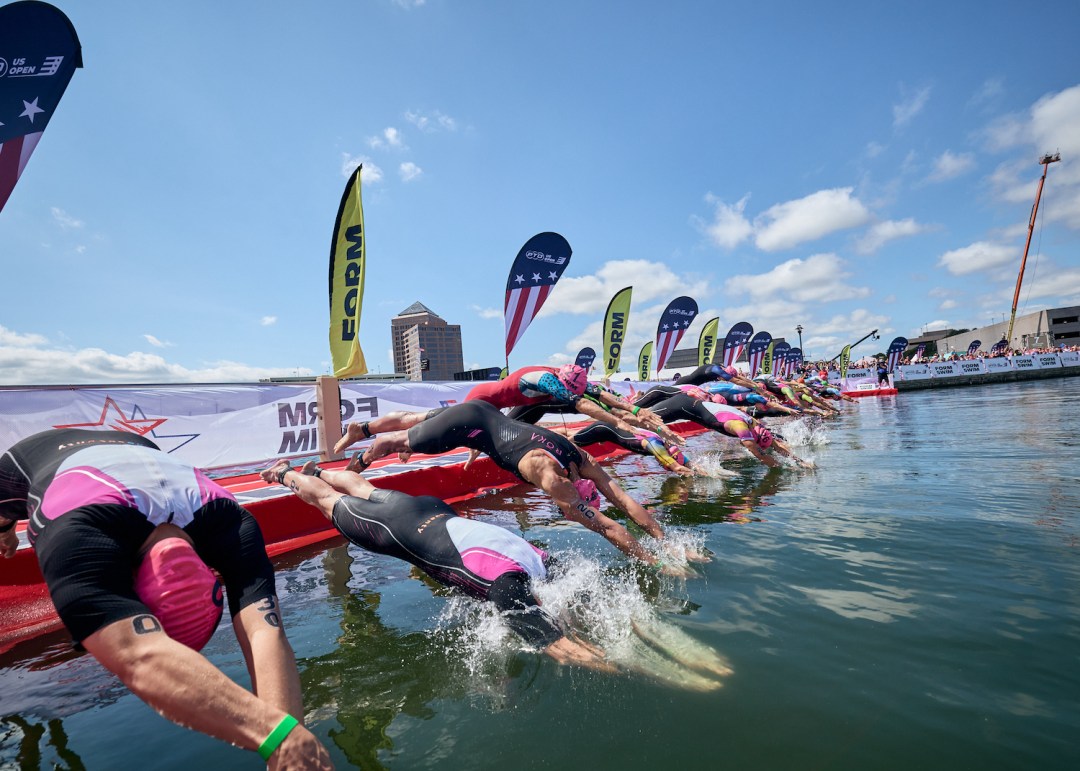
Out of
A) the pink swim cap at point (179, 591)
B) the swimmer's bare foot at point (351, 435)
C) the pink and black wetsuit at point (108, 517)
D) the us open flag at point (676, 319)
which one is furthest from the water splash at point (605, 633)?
the us open flag at point (676, 319)

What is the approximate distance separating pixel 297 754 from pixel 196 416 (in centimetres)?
813

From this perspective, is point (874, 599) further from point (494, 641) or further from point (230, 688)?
point (230, 688)

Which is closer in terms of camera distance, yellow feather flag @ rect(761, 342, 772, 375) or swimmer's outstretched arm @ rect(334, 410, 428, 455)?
swimmer's outstretched arm @ rect(334, 410, 428, 455)

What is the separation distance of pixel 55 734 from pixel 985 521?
665 cm

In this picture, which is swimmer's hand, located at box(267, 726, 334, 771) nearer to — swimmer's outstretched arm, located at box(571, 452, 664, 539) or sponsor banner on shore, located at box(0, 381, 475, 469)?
swimmer's outstretched arm, located at box(571, 452, 664, 539)

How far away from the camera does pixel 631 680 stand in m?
2.43

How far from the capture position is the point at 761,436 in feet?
26.8

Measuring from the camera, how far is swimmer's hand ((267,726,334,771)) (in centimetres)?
144

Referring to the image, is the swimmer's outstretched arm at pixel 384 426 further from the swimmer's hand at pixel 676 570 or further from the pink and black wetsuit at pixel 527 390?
the swimmer's hand at pixel 676 570

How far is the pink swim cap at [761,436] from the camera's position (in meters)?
8.12

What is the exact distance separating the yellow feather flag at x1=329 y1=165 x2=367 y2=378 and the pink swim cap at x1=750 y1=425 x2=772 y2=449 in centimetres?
651

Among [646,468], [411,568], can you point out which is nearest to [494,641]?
[411,568]

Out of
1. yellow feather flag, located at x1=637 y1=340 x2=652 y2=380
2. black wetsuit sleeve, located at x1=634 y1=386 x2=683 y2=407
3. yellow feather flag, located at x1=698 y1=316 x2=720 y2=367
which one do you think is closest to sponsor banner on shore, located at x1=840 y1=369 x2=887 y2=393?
yellow feather flag, located at x1=698 y1=316 x2=720 y2=367

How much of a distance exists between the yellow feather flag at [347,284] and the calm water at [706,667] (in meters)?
4.11
